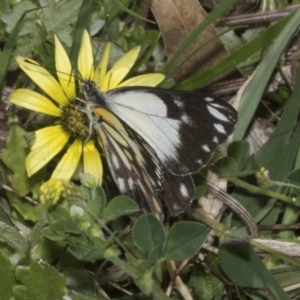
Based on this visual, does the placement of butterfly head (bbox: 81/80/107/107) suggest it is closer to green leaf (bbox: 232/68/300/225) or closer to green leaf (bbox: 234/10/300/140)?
green leaf (bbox: 234/10/300/140)

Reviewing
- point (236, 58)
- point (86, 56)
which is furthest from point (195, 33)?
point (86, 56)

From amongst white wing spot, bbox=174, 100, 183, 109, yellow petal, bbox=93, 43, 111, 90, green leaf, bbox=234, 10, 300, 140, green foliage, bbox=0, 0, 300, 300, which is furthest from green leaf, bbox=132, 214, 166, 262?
A: green leaf, bbox=234, 10, 300, 140

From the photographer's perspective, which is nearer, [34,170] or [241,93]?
[34,170]

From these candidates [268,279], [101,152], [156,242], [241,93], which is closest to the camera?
[156,242]

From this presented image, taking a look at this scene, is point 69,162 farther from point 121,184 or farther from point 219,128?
point 219,128

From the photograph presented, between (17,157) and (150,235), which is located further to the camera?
(17,157)

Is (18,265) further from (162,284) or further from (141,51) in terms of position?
(141,51)

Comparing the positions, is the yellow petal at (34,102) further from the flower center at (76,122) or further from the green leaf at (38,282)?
the green leaf at (38,282)

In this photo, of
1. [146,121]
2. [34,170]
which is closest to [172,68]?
[146,121]
